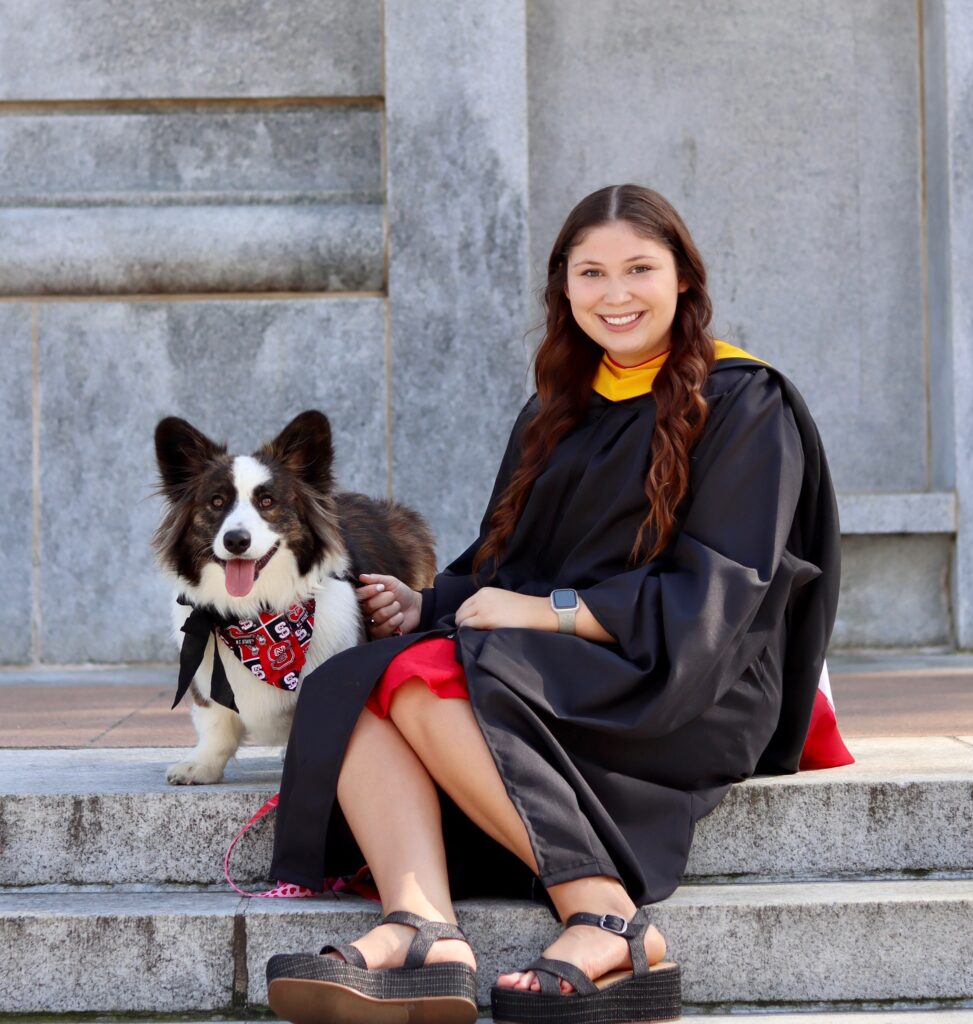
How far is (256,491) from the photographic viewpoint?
11.1 ft

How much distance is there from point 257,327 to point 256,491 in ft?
9.63

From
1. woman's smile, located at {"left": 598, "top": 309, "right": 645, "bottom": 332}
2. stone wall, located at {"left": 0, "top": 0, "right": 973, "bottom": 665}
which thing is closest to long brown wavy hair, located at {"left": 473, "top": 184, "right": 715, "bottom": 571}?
woman's smile, located at {"left": 598, "top": 309, "right": 645, "bottom": 332}

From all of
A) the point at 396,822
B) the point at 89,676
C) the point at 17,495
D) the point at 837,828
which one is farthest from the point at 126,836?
the point at 17,495

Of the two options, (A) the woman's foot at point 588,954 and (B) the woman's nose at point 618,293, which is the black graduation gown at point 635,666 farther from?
(B) the woman's nose at point 618,293

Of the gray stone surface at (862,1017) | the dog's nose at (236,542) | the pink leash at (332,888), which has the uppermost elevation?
the dog's nose at (236,542)

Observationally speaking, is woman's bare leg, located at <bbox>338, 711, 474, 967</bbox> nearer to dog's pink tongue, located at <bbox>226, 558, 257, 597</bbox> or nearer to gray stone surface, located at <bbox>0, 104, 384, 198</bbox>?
dog's pink tongue, located at <bbox>226, 558, 257, 597</bbox>

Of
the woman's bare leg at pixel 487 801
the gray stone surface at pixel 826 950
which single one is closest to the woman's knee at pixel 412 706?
the woman's bare leg at pixel 487 801

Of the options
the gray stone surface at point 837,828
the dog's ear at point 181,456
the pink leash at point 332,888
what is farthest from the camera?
the dog's ear at point 181,456

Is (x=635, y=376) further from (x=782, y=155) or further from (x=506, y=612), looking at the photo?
(x=782, y=155)

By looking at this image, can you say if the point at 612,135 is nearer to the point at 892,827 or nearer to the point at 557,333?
the point at 557,333

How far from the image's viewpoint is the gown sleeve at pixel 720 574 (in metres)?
2.69

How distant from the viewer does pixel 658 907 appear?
277 cm

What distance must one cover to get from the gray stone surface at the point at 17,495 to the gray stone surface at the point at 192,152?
2.43 ft

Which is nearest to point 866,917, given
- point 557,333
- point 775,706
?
point 775,706
